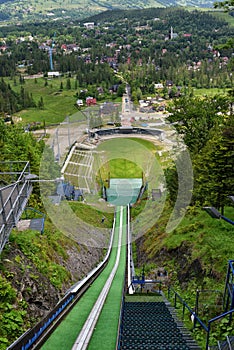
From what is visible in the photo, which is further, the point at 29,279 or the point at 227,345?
the point at 29,279

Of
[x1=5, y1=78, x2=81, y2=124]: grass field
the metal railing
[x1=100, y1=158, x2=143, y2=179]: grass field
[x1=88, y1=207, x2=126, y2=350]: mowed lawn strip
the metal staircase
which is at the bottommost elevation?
[x1=100, y1=158, x2=143, y2=179]: grass field

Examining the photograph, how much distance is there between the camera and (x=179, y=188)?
2392cm

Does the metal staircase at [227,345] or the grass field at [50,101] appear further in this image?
the grass field at [50,101]

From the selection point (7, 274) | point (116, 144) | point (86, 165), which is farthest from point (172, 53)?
point (7, 274)

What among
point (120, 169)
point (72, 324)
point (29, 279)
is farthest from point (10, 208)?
point (120, 169)

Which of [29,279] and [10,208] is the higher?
[10,208]

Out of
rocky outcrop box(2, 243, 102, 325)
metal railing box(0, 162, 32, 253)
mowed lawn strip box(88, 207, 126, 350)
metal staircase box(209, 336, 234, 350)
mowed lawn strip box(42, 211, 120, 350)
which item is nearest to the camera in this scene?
metal staircase box(209, 336, 234, 350)

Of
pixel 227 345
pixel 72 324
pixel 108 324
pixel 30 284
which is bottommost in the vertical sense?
pixel 108 324

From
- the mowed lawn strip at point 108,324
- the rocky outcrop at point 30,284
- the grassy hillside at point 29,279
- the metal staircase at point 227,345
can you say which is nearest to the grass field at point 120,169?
the grassy hillside at point 29,279

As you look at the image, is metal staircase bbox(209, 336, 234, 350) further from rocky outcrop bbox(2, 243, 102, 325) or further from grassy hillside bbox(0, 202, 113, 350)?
rocky outcrop bbox(2, 243, 102, 325)

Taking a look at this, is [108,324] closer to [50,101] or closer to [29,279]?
[29,279]

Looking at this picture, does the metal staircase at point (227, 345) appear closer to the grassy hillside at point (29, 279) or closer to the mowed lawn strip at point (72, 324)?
the mowed lawn strip at point (72, 324)

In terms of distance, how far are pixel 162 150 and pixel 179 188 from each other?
45624 millimetres

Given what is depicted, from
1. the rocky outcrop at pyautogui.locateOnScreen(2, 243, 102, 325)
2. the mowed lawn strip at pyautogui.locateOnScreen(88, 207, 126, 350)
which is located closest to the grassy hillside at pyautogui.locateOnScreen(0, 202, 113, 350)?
the rocky outcrop at pyautogui.locateOnScreen(2, 243, 102, 325)
